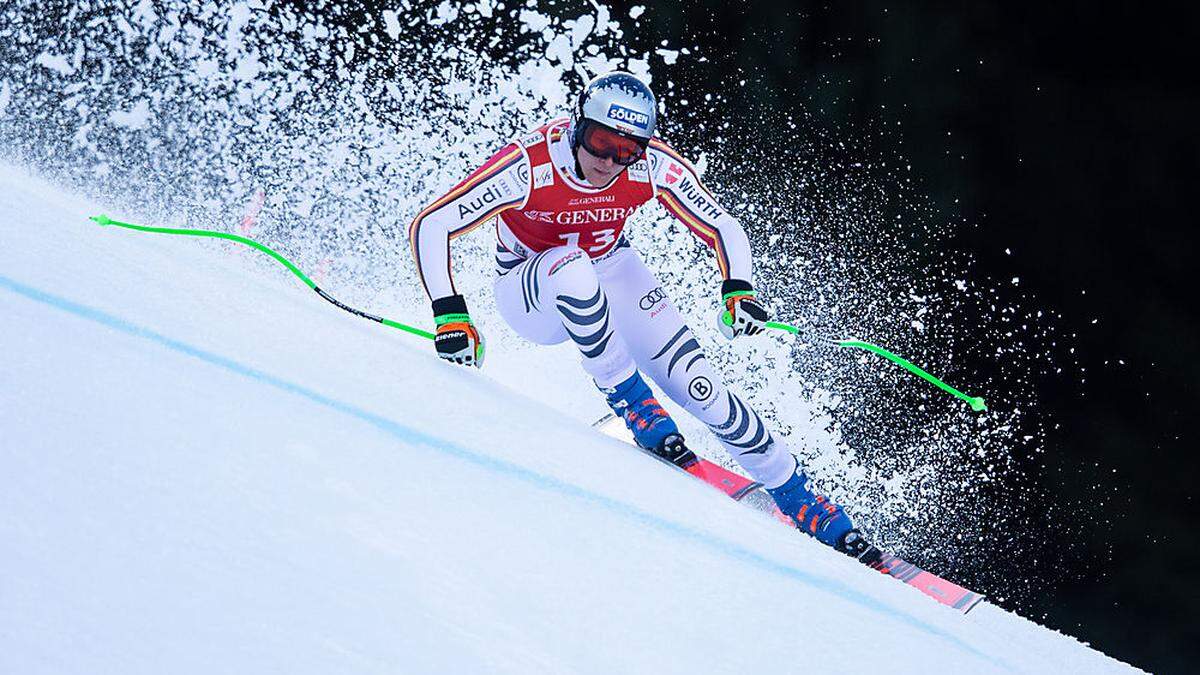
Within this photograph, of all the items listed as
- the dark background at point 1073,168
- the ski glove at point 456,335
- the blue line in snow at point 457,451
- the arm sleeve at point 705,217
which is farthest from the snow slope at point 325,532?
the dark background at point 1073,168

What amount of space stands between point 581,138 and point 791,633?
1.55 meters

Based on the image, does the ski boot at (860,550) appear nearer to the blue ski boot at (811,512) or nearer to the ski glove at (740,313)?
the blue ski boot at (811,512)

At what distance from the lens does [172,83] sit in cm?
490

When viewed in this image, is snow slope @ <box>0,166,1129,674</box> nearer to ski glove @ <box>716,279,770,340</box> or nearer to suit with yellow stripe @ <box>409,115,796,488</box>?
suit with yellow stripe @ <box>409,115,796,488</box>

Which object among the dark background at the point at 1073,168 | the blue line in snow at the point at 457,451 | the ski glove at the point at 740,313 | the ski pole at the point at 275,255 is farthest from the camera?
the dark background at the point at 1073,168

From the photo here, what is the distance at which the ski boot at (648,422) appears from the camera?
8.59ft

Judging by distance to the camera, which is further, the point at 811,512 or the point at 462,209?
the point at 811,512

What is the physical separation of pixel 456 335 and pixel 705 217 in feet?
2.59

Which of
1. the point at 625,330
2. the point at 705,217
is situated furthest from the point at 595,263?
the point at 705,217

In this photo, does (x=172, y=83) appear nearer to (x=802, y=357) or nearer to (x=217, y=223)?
(x=217, y=223)

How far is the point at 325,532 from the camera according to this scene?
0.94 m

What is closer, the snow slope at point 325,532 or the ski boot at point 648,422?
the snow slope at point 325,532

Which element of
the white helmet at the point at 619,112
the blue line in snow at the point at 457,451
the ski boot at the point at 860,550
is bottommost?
the ski boot at the point at 860,550

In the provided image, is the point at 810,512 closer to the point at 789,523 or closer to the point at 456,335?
the point at 789,523
